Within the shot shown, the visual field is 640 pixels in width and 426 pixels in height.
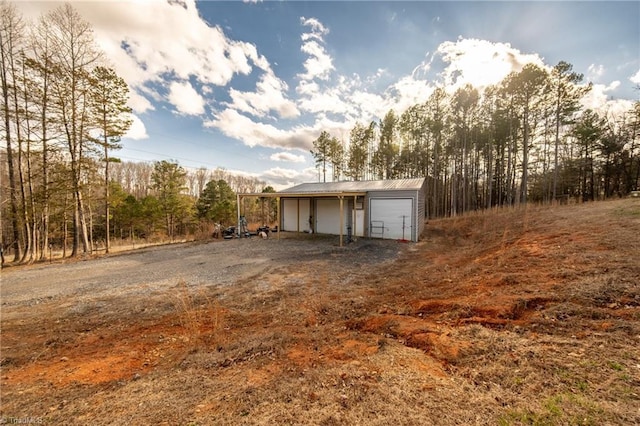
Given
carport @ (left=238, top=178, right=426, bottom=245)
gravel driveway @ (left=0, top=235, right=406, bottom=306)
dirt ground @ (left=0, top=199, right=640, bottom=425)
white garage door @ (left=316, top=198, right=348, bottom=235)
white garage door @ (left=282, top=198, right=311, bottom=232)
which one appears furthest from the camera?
white garage door @ (left=282, top=198, right=311, bottom=232)

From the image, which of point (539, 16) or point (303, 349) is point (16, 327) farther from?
point (539, 16)

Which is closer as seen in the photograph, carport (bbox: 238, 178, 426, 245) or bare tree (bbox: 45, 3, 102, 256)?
bare tree (bbox: 45, 3, 102, 256)

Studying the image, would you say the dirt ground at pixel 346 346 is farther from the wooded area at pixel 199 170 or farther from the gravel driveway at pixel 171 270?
the wooded area at pixel 199 170

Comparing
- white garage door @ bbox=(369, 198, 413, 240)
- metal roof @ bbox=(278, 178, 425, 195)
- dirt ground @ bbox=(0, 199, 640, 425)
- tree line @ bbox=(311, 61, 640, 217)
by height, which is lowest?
dirt ground @ bbox=(0, 199, 640, 425)

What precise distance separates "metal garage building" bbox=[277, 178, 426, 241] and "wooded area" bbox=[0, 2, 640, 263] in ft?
23.4

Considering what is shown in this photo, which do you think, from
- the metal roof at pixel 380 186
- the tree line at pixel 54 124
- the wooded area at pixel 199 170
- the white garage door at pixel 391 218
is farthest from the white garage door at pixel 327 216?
the tree line at pixel 54 124

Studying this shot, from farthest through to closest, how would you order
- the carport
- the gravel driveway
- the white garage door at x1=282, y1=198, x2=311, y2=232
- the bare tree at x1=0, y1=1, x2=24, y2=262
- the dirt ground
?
the white garage door at x1=282, y1=198, x2=311, y2=232 < the carport < the bare tree at x1=0, y1=1, x2=24, y2=262 < the gravel driveway < the dirt ground

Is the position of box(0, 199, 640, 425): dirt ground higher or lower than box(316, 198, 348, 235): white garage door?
lower

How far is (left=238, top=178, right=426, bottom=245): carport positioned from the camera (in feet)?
37.3

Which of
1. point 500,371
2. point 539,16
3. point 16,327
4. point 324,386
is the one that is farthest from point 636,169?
point 16,327

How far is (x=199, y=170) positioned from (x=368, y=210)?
3042cm

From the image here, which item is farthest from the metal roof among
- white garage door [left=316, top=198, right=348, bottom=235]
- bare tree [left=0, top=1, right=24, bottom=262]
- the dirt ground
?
bare tree [left=0, top=1, right=24, bottom=262]

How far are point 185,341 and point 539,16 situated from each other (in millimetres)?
11132

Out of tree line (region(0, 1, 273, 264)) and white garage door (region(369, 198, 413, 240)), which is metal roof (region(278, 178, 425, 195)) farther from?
tree line (region(0, 1, 273, 264))
